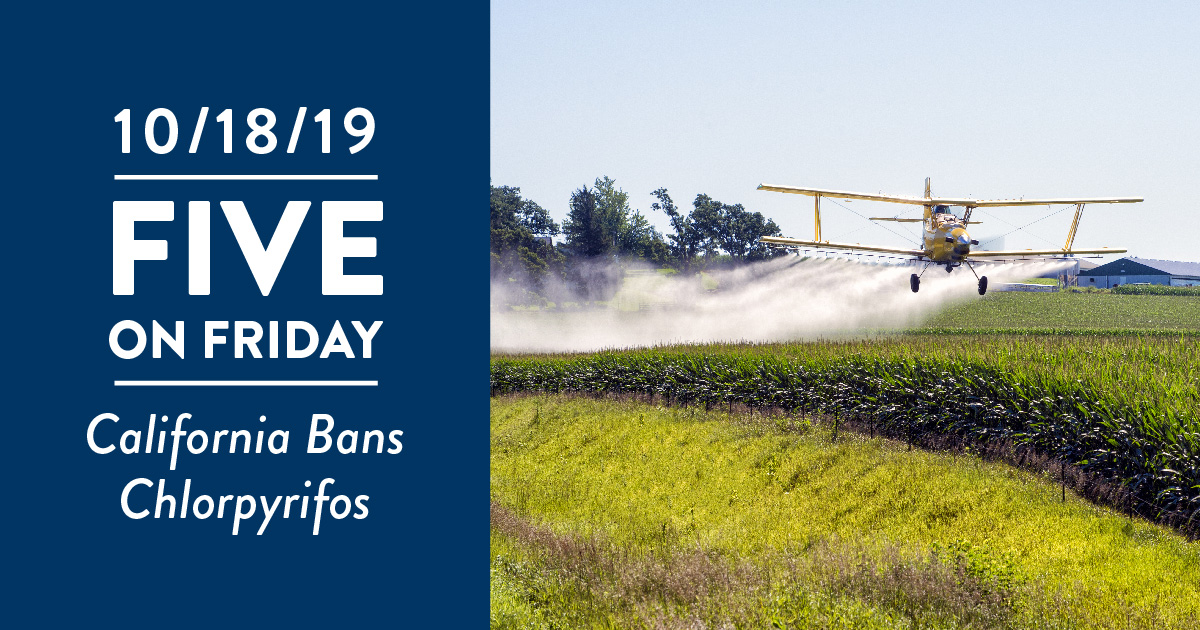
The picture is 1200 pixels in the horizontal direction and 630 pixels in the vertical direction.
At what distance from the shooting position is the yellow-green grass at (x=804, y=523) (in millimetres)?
9883

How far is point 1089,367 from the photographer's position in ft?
63.3

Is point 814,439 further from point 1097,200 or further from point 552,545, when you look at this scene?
point 1097,200

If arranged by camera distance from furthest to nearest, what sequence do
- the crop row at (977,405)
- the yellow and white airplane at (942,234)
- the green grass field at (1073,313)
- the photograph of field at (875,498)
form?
1. the green grass field at (1073,313)
2. the yellow and white airplane at (942,234)
3. the crop row at (977,405)
4. the photograph of field at (875,498)

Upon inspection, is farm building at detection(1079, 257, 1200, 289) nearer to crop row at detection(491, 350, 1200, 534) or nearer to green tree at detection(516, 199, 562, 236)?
green tree at detection(516, 199, 562, 236)

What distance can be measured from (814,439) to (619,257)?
98332 mm

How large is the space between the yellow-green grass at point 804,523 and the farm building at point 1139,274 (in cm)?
11510

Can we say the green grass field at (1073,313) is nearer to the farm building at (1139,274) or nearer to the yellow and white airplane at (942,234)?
the yellow and white airplane at (942,234)

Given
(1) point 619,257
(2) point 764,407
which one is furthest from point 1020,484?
(1) point 619,257

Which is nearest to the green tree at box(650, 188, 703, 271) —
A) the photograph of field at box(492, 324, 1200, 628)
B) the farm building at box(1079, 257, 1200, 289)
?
the farm building at box(1079, 257, 1200, 289)

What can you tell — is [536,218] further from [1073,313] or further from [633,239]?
[1073,313]

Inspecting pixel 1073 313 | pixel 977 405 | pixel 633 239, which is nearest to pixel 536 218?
pixel 633 239

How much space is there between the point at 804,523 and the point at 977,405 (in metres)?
4.90

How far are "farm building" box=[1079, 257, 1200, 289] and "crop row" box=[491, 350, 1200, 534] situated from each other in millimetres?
109575
